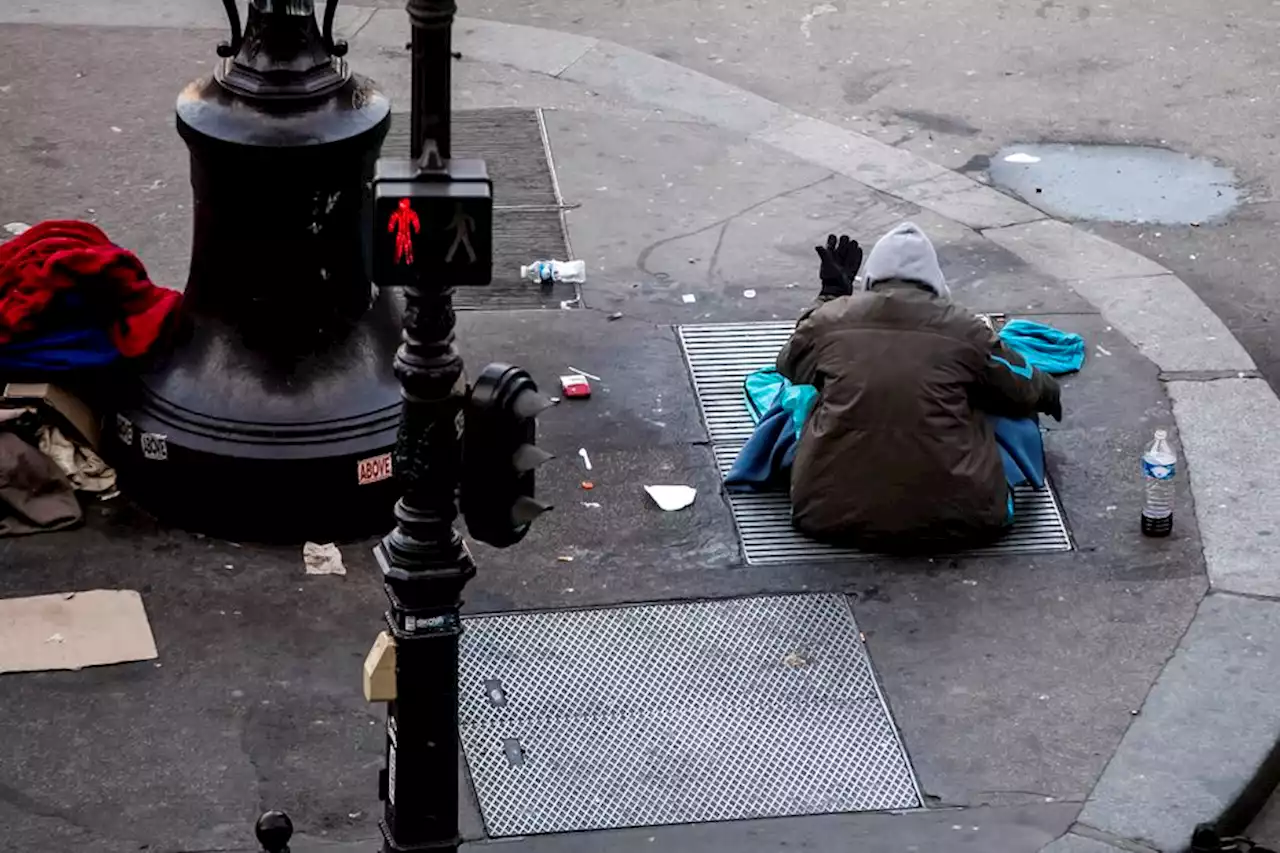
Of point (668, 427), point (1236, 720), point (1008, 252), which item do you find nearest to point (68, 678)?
point (668, 427)

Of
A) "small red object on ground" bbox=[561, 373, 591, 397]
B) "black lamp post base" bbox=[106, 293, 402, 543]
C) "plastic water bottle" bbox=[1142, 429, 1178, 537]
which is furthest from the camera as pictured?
"small red object on ground" bbox=[561, 373, 591, 397]

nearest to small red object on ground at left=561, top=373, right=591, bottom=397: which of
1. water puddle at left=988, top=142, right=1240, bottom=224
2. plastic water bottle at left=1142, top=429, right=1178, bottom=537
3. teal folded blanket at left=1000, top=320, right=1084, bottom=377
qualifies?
teal folded blanket at left=1000, top=320, right=1084, bottom=377

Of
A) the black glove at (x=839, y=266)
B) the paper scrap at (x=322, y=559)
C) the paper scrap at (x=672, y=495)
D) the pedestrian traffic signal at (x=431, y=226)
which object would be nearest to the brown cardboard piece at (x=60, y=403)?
the paper scrap at (x=322, y=559)

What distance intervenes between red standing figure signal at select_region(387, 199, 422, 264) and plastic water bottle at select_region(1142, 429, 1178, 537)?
3.75m

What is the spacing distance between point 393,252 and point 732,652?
2.76 metres

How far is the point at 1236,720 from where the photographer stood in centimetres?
655

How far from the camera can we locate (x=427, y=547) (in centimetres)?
498

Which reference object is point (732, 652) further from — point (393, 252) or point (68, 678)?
point (393, 252)

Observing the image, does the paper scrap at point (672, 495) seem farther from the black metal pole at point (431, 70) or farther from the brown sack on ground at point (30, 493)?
the black metal pole at point (431, 70)

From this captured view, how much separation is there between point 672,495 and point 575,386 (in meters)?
0.88

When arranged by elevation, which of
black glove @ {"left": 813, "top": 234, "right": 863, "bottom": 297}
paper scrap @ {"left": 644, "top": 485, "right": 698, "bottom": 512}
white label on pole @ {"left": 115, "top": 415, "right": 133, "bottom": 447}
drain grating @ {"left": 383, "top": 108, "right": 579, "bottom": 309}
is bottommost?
drain grating @ {"left": 383, "top": 108, "right": 579, "bottom": 309}

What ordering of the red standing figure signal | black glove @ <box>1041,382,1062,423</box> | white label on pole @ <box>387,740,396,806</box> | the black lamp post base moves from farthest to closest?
black glove @ <box>1041,382,1062,423</box> < the black lamp post base < white label on pole @ <box>387,740,396,806</box> < the red standing figure signal

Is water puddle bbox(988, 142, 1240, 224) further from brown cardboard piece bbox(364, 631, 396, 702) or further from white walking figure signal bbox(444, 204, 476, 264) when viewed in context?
white walking figure signal bbox(444, 204, 476, 264)

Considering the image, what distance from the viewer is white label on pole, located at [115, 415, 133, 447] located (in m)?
7.37
